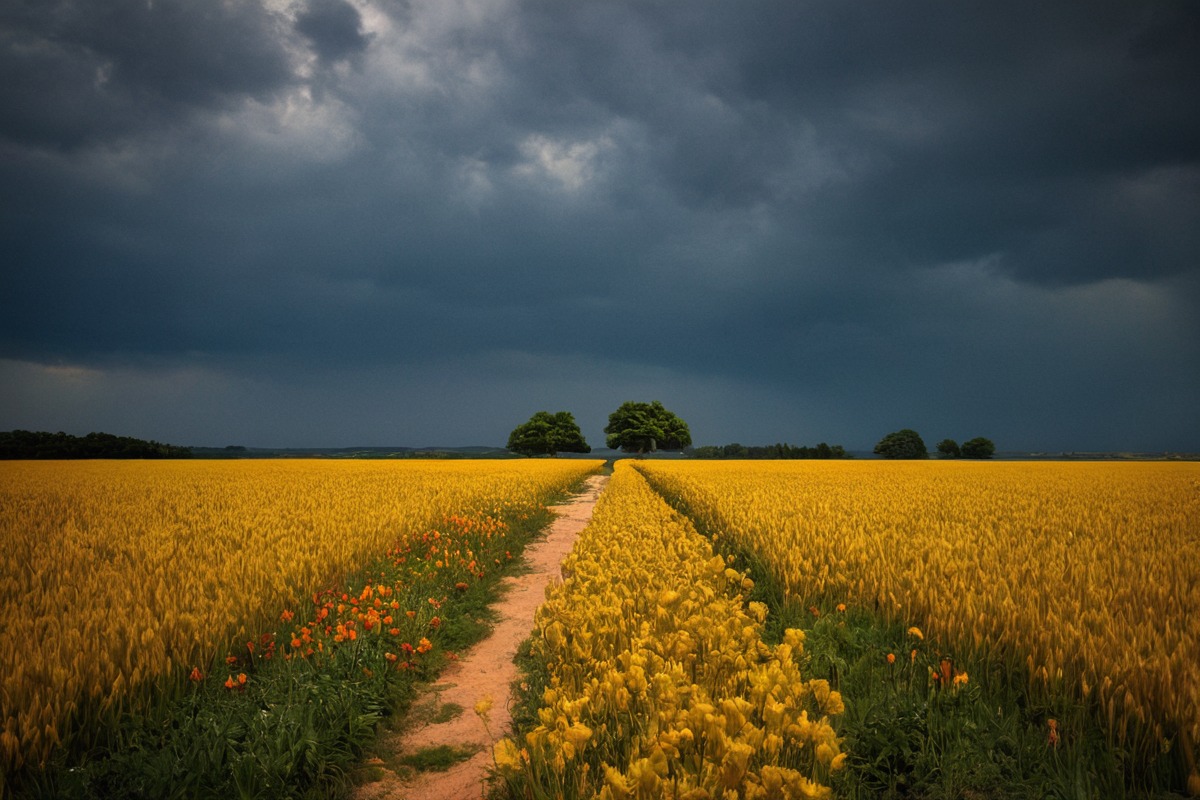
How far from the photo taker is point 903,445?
119 metres

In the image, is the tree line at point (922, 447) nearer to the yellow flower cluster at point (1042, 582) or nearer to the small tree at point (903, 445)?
the small tree at point (903, 445)

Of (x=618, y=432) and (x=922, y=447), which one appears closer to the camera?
(x=618, y=432)

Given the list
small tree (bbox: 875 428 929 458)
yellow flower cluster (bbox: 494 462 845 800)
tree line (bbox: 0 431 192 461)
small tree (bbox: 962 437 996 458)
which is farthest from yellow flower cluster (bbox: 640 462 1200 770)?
small tree (bbox: 962 437 996 458)

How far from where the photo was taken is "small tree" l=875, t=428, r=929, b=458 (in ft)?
384

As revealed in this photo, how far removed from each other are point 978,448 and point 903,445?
16744mm

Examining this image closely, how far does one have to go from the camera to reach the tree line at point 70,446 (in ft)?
181

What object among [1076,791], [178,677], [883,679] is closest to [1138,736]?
[1076,791]

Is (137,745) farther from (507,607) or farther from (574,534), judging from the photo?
(574,534)

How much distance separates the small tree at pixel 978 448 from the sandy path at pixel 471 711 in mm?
137809

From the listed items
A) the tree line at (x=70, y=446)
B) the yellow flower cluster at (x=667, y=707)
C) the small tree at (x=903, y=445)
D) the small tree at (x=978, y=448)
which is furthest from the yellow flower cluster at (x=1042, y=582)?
the small tree at (x=978, y=448)

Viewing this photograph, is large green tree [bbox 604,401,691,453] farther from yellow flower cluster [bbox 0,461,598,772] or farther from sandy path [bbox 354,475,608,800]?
sandy path [bbox 354,475,608,800]

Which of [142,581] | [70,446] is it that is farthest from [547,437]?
[142,581]

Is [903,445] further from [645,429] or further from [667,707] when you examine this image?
[667,707]

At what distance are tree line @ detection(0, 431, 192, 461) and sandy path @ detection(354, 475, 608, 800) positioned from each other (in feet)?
238
